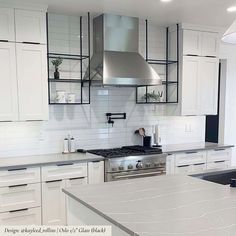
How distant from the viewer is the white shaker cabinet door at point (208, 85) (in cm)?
465

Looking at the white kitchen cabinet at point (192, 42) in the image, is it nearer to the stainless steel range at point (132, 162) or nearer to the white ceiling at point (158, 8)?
the white ceiling at point (158, 8)

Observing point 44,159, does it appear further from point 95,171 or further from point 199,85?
point 199,85

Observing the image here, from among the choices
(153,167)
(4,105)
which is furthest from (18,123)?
(153,167)

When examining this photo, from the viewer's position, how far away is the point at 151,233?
139 cm

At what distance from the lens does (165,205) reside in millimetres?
1797

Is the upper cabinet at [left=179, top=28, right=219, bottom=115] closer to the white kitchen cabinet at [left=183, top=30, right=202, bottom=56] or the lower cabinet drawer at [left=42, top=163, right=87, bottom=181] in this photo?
the white kitchen cabinet at [left=183, top=30, right=202, bottom=56]

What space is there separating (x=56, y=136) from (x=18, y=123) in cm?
53

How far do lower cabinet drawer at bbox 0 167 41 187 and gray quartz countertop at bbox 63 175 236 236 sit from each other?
4.12 feet

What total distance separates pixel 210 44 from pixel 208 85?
25.4 inches

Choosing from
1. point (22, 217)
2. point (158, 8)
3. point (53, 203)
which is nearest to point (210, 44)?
point (158, 8)

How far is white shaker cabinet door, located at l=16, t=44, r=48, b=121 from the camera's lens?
3469 mm

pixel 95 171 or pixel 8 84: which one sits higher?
pixel 8 84

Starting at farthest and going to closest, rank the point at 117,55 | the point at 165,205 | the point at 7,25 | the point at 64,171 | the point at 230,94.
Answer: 1. the point at 230,94
2. the point at 117,55
3. the point at 64,171
4. the point at 7,25
5. the point at 165,205

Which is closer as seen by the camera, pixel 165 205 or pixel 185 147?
pixel 165 205
